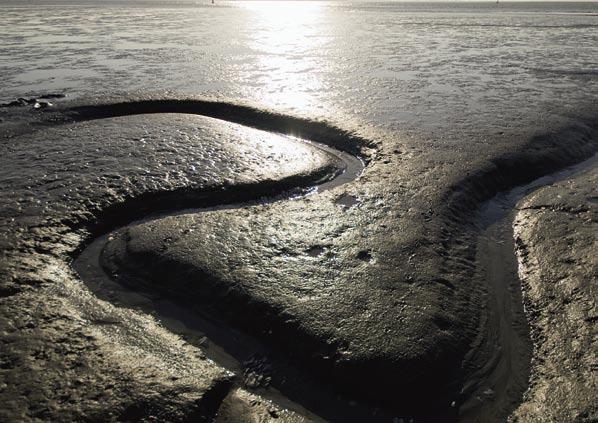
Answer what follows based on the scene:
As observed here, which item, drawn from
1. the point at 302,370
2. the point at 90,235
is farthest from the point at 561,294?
the point at 90,235

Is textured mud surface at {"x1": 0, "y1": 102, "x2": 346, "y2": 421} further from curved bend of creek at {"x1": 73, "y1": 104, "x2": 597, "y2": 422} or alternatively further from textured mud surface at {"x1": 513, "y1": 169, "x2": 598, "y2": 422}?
textured mud surface at {"x1": 513, "y1": 169, "x2": 598, "y2": 422}

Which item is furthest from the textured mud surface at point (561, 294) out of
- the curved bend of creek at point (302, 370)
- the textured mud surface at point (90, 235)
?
the textured mud surface at point (90, 235)

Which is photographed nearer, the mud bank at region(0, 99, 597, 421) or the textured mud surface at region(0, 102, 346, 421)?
the textured mud surface at region(0, 102, 346, 421)

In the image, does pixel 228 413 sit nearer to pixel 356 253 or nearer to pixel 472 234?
pixel 356 253

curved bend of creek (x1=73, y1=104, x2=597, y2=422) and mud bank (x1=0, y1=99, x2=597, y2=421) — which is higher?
mud bank (x1=0, y1=99, x2=597, y2=421)

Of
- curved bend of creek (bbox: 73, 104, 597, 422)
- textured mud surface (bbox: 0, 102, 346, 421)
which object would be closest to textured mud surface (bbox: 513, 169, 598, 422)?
curved bend of creek (bbox: 73, 104, 597, 422)

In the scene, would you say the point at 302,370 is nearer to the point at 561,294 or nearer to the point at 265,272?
the point at 265,272
